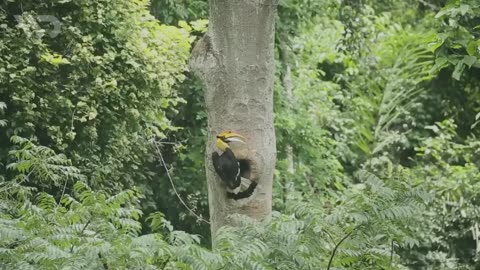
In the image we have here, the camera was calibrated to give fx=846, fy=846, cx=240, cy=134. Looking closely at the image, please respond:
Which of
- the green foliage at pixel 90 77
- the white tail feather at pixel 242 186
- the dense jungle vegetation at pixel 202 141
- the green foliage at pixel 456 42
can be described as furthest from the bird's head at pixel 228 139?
the green foliage at pixel 90 77

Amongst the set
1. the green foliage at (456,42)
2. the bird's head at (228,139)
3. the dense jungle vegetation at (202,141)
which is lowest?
the dense jungle vegetation at (202,141)

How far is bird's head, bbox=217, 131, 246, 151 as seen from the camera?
439 centimetres

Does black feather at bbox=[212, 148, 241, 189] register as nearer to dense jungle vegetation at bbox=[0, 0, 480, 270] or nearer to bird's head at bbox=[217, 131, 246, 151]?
bird's head at bbox=[217, 131, 246, 151]

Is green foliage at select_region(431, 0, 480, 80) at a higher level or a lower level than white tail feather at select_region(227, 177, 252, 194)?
higher

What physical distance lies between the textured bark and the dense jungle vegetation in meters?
0.33

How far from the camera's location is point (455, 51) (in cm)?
502

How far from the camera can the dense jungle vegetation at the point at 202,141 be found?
3.65 m

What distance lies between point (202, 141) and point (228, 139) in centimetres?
352

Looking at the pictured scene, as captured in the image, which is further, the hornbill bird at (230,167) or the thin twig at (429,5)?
the thin twig at (429,5)

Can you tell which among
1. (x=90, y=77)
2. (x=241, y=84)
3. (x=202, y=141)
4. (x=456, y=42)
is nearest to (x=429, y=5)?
(x=202, y=141)

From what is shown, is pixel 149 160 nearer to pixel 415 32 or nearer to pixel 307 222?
pixel 307 222

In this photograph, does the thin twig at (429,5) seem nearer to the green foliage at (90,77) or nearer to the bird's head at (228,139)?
the green foliage at (90,77)

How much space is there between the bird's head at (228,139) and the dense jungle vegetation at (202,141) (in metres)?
0.42

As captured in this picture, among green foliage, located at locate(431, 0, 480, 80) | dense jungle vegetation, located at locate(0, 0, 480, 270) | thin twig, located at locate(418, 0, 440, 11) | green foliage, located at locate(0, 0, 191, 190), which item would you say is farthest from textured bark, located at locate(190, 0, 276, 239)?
thin twig, located at locate(418, 0, 440, 11)
